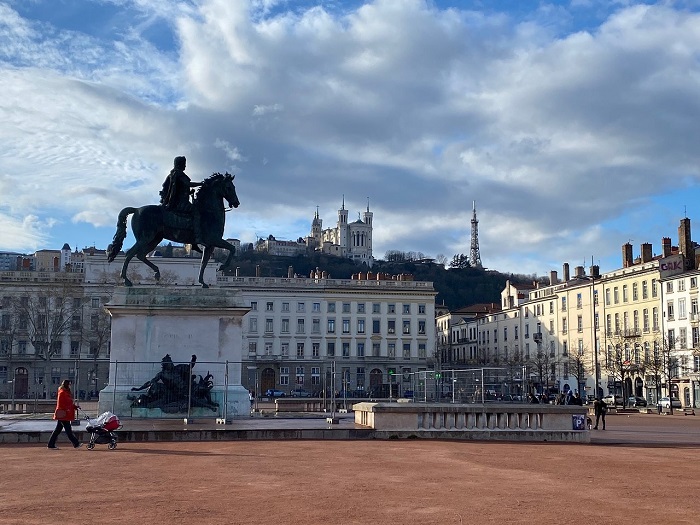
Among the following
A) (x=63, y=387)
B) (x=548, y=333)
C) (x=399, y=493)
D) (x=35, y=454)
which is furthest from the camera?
(x=548, y=333)

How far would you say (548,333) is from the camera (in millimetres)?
109938

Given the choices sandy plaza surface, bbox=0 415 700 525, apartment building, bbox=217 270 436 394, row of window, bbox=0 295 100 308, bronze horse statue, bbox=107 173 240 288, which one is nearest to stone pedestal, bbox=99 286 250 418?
bronze horse statue, bbox=107 173 240 288

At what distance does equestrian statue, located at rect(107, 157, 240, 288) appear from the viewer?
27.0 metres

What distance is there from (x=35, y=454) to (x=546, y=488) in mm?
11134

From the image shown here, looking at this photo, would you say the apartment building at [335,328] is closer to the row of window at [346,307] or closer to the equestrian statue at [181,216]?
the row of window at [346,307]

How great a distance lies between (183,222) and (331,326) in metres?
88.4

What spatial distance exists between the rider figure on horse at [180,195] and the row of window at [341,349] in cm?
8564

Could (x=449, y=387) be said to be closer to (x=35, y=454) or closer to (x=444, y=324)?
(x=35, y=454)

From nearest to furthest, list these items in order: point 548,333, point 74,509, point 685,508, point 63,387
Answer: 1. point 74,509
2. point 685,508
3. point 63,387
4. point 548,333

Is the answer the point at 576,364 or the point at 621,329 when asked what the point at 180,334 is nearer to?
the point at 576,364

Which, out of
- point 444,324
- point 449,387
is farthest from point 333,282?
point 449,387

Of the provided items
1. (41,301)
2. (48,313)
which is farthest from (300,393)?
(41,301)

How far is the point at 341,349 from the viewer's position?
114 meters

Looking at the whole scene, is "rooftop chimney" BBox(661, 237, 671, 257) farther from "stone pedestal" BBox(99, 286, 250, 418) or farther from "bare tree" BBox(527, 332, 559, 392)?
"stone pedestal" BBox(99, 286, 250, 418)
